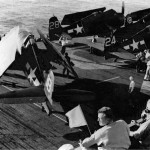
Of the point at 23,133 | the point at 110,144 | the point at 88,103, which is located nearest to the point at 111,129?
the point at 110,144

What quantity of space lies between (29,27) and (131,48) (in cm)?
1627

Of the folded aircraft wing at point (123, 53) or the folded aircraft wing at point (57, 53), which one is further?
the folded aircraft wing at point (123, 53)

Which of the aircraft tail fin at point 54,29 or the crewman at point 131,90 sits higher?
the aircraft tail fin at point 54,29

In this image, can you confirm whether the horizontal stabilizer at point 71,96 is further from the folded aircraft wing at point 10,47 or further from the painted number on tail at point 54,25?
the painted number on tail at point 54,25

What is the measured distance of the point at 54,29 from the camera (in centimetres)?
2125

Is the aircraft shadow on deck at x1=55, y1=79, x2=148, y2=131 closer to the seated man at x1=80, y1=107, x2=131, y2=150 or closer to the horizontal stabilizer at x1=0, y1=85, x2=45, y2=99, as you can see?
the horizontal stabilizer at x1=0, y1=85, x2=45, y2=99

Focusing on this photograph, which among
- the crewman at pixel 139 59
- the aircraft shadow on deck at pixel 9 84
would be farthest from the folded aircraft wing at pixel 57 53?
the crewman at pixel 139 59

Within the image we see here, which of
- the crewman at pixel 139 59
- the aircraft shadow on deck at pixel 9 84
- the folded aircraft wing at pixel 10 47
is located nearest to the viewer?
the folded aircraft wing at pixel 10 47

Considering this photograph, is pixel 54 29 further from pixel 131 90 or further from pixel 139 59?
pixel 131 90

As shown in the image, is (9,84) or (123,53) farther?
(123,53)

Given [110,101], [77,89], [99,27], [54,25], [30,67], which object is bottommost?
[110,101]

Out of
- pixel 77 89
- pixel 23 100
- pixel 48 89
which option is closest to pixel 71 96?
pixel 48 89

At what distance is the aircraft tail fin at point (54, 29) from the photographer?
2109 centimetres

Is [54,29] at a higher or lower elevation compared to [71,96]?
higher
